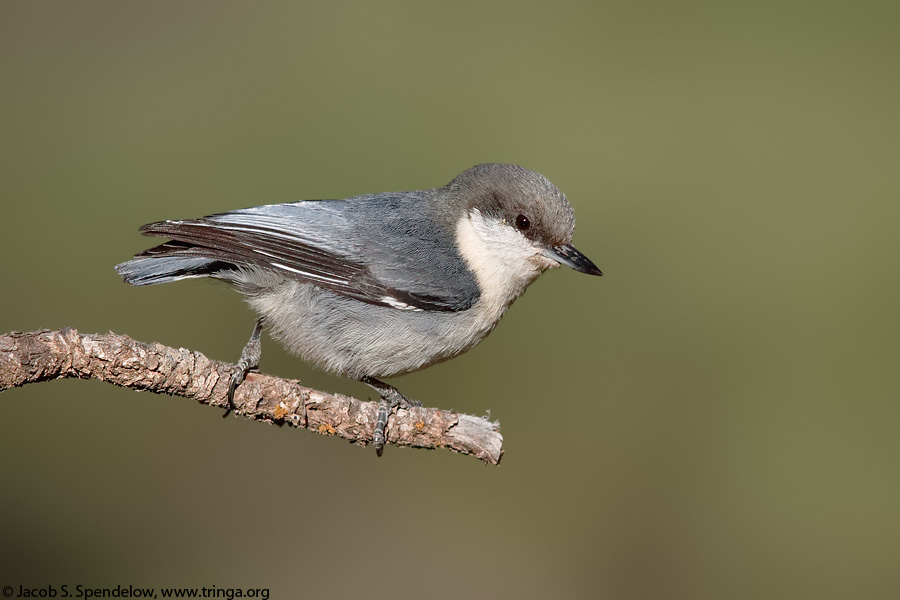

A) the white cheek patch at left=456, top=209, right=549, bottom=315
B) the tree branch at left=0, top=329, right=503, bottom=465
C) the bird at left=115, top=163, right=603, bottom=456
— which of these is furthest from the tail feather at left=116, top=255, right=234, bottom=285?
the white cheek patch at left=456, top=209, right=549, bottom=315

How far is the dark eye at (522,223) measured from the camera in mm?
2992

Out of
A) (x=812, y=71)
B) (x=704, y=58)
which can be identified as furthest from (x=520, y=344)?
(x=812, y=71)

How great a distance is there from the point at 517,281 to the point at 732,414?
2.10 metres

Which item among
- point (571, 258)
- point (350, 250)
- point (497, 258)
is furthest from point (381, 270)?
point (571, 258)

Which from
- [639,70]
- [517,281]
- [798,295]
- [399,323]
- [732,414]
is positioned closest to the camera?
[399,323]

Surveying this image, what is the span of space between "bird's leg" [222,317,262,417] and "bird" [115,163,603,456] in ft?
0.05

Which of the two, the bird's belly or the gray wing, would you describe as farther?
the bird's belly

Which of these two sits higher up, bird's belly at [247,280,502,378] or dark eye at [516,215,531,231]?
dark eye at [516,215,531,231]

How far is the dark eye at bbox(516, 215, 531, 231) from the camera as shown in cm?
299

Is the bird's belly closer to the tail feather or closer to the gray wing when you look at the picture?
the gray wing

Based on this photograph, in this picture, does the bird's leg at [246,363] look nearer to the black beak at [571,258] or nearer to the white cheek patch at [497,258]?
the white cheek patch at [497,258]

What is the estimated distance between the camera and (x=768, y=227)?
5.31m

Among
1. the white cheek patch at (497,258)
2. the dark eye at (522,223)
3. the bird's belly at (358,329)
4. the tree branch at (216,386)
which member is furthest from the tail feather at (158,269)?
the dark eye at (522,223)

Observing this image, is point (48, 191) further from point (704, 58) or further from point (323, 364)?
point (704, 58)
